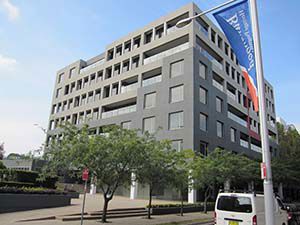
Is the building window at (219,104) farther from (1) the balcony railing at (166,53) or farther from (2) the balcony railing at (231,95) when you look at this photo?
(1) the balcony railing at (166,53)

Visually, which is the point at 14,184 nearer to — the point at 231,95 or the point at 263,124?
the point at 263,124

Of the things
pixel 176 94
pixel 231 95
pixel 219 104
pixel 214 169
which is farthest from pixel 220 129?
pixel 214 169

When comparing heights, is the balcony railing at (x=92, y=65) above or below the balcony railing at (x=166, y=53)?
above

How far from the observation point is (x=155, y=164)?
18266 mm

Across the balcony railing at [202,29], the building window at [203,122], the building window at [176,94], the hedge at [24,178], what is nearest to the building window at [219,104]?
the building window at [203,122]

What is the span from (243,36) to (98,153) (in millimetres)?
9412

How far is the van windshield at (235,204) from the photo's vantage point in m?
10.9

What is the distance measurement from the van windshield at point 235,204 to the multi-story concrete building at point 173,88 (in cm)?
2161

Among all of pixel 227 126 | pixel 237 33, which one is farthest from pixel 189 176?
pixel 227 126

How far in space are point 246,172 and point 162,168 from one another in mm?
13565

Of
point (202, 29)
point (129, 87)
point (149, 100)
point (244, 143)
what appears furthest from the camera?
point (244, 143)

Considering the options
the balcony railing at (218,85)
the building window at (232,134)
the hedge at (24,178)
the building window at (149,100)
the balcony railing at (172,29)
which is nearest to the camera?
the hedge at (24,178)

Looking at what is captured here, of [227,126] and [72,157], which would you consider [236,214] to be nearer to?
[72,157]

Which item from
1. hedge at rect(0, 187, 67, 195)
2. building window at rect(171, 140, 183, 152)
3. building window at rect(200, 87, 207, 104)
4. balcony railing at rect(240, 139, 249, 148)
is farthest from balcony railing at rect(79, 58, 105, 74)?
hedge at rect(0, 187, 67, 195)
